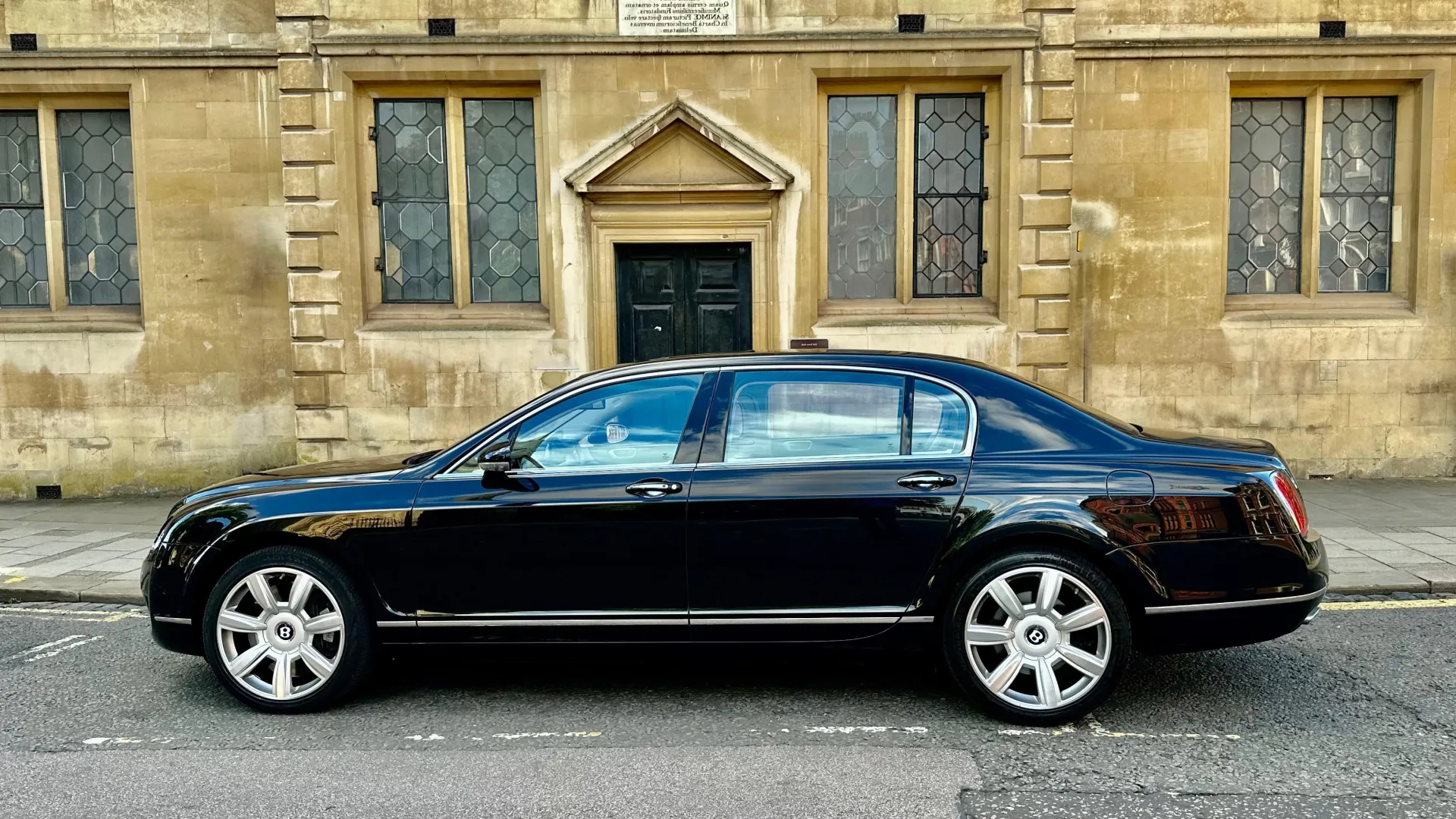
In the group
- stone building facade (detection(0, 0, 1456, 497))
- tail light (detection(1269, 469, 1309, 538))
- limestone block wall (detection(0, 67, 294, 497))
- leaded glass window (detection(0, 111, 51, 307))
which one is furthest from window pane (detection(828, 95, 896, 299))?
leaded glass window (detection(0, 111, 51, 307))

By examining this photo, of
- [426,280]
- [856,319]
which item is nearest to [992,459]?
A: [856,319]

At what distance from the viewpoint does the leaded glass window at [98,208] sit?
35.9 feet

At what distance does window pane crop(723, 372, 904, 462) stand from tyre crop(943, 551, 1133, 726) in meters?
0.71

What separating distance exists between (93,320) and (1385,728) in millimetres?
11751

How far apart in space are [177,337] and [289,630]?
7.51 metres

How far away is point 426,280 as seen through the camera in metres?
10.9

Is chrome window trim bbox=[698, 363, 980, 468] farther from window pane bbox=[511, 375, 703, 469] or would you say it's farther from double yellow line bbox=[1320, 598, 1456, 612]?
double yellow line bbox=[1320, 598, 1456, 612]

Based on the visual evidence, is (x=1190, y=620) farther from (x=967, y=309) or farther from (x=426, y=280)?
(x=426, y=280)

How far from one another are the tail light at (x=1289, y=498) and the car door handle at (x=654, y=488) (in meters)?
2.47

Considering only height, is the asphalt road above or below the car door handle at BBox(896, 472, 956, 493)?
below

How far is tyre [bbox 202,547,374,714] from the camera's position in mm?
4480

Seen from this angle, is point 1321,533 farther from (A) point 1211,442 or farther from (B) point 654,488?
(B) point 654,488

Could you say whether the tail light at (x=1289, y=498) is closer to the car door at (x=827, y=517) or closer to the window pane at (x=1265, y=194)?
the car door at (x=827, y=517)

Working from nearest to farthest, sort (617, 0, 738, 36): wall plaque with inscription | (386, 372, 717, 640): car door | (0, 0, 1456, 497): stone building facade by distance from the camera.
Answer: (386, 372, 717, 640): car door < (617, 0, 738, 36): wall plaque with inscription < (0, 0, 1456, 497): stone building facade
